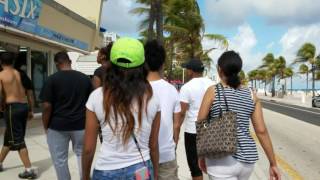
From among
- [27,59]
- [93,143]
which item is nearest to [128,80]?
[93,143]

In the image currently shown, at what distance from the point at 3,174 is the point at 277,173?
4.76 m

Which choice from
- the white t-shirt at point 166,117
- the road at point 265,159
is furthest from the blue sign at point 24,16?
the white t-shirt at point 166,117

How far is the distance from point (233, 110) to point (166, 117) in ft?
2.00

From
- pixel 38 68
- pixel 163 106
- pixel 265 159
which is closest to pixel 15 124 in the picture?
pixel 163 106

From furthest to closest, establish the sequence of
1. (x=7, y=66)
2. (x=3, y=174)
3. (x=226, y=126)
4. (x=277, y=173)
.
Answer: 1. (x=3, y=174)
2. (x=7, y=66)
3. (x=277, y=173)
4. (x=226, y=126)

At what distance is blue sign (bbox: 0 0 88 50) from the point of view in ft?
42.1

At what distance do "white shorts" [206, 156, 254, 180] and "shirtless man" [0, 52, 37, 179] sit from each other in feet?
13.0

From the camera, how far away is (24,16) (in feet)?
47.1

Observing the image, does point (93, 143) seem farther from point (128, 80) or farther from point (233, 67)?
point (233, 67)

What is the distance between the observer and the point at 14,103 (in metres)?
7.19

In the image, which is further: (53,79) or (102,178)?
(53,79)

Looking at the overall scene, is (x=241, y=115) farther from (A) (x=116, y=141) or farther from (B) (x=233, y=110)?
(A) (x=116, y=141)

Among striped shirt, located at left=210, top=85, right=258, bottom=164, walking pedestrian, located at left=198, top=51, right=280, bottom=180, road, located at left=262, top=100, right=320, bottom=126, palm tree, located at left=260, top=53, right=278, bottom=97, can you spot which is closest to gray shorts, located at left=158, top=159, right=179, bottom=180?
walking pedestrian, located at left=198, top=51, right=280, bottom=180

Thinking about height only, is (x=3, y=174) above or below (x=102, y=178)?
below
